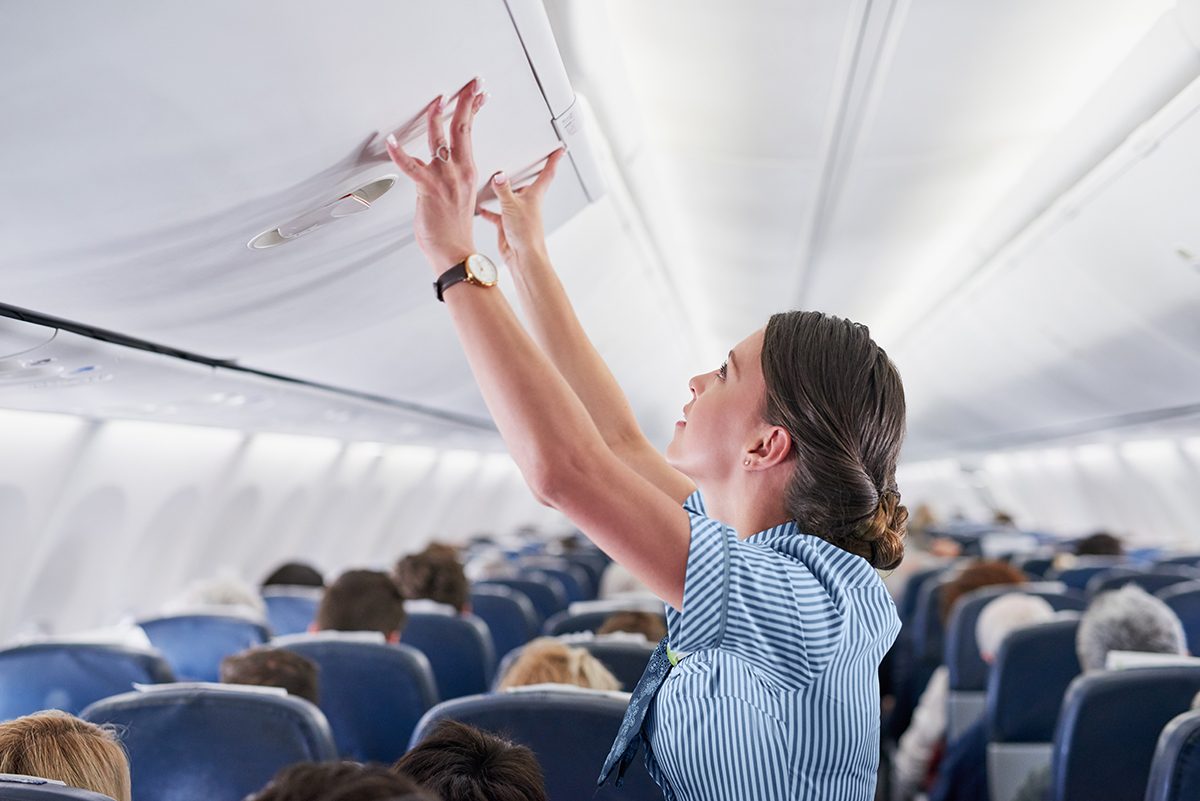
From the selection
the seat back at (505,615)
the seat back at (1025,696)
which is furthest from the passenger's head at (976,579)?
the seat back at (505,615)

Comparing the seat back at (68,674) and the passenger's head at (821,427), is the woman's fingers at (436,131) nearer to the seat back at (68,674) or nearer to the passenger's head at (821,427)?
the passenger's head at (821,427)

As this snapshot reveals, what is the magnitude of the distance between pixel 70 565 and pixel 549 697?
6066 millimetres

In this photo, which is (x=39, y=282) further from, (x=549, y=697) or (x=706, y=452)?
(x=706, y=452)

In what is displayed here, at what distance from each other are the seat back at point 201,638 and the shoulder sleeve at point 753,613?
3335mm

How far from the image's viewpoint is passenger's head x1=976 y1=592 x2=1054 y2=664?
194 inches

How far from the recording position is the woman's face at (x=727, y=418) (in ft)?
5.54

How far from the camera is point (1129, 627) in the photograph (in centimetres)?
387

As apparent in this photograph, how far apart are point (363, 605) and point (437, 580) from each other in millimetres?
1209

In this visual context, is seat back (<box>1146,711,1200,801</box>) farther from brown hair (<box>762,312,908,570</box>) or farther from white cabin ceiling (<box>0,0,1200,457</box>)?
white cabin ceiling (<box>0,0,1200,457</box>)

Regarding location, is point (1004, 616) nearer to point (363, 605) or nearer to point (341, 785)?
point (363, 605)

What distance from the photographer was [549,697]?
92.2 inches

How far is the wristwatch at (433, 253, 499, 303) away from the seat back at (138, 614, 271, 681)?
318cm

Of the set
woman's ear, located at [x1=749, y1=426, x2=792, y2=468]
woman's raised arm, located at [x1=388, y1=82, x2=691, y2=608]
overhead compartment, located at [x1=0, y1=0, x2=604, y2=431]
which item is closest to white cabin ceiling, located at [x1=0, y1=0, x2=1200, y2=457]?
overhead compartment, located at [x1=0, y1=0, x2=604, y2=431]

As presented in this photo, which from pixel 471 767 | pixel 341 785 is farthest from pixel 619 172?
pixel 341 785
